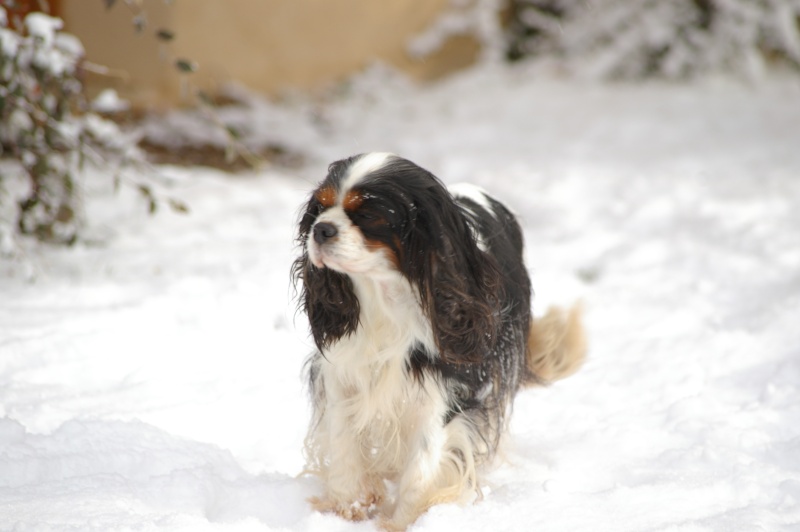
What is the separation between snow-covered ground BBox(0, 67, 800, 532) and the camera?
107 inches

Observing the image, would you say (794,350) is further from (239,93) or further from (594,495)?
(239,93)

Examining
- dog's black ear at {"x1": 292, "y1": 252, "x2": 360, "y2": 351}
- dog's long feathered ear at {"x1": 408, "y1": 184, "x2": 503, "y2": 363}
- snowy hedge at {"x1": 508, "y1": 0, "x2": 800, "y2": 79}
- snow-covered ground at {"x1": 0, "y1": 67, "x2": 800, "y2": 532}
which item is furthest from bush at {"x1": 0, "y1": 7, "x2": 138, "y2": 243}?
snowy hedge at {"x1": 508, "y1": 0, "x2": 800, "y2": 79}

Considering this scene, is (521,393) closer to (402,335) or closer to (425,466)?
(425,466)

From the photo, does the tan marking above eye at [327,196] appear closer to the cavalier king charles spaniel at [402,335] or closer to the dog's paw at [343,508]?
the cavalier king charles spaniel at [402,335]

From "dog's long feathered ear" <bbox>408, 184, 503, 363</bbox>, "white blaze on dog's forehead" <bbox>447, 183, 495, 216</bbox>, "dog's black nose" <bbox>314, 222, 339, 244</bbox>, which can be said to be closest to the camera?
"dog's black nose" <bbox>314, 222, 339, 244</bbox>

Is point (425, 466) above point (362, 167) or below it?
below

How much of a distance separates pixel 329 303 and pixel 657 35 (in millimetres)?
7631

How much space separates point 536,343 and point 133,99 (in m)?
5.48

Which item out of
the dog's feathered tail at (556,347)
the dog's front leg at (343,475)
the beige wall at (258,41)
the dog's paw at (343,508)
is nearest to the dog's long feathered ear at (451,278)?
the dog's front leg at (343,475)

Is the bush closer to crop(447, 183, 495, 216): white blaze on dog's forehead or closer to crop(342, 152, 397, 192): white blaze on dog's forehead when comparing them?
crop(447, 183, 495, 216): white blaze on dog's forehead

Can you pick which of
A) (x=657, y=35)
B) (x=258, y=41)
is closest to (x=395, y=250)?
(x=258, y=41)

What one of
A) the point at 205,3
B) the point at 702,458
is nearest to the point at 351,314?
the point at 702,458

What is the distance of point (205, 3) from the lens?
8211 millimetres

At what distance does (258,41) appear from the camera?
341 inches
